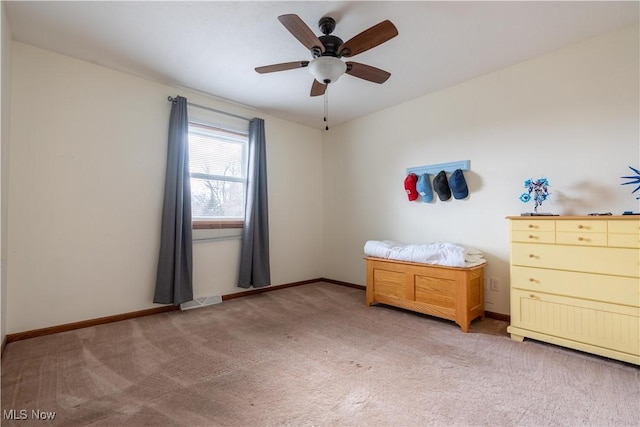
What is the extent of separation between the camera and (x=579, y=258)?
2072mm

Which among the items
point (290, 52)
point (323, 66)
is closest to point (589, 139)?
point (323, 66)

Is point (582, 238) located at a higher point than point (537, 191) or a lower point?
lower

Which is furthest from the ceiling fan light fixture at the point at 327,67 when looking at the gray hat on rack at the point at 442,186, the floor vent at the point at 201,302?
the floor vent at the point at 201,302

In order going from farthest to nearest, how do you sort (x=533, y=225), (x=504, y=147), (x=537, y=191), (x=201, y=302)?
(x=201, y=302) → (x=504, y=147) → (x=537, y=191) → (x=533, y=225)

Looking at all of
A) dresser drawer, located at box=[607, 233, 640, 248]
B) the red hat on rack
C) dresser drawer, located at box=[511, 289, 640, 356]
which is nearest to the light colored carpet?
dresser drawer, located at box=[511, 289, 640, 356]

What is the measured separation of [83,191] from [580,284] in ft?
13.9

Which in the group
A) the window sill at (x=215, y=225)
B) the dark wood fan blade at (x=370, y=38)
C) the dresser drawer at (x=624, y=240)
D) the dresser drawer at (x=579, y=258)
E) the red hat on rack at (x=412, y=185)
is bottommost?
the dresser drawer at (x=579, y=258)

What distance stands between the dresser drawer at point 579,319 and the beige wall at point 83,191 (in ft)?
10.6

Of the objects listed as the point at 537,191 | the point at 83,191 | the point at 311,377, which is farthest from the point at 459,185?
the point at 83,191

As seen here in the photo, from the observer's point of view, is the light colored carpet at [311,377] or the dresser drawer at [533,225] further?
the dresser drawer at [533,225]

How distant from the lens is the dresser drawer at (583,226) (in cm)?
199

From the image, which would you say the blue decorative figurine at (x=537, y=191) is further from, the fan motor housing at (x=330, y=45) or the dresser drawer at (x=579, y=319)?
the fan motor housing at (x=330, y=45)

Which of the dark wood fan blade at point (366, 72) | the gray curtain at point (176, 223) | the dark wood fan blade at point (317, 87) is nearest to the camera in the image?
the dark wood fan blade at point (366, 72)

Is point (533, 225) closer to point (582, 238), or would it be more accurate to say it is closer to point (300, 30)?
point (582, 238)
